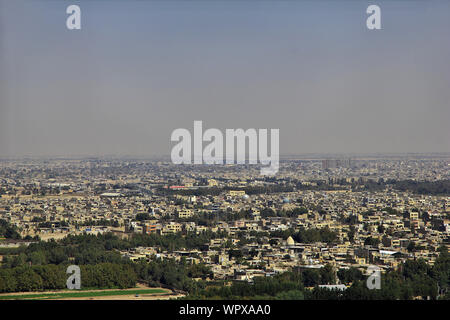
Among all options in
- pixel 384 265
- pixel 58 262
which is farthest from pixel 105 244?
pixel 384 265

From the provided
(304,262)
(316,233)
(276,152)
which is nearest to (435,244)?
(316,233)

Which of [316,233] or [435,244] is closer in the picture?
[435,244]

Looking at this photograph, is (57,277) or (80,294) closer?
(80,294)

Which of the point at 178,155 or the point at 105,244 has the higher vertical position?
the point at 178,155

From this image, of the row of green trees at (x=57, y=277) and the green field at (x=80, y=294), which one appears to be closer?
the green field at (x=80, y=294)

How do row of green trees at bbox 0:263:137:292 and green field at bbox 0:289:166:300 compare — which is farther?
row of green trees at bbox 0:263:137:292

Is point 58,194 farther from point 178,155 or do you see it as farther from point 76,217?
point 178,155

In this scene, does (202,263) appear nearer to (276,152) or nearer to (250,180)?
(276,152)
